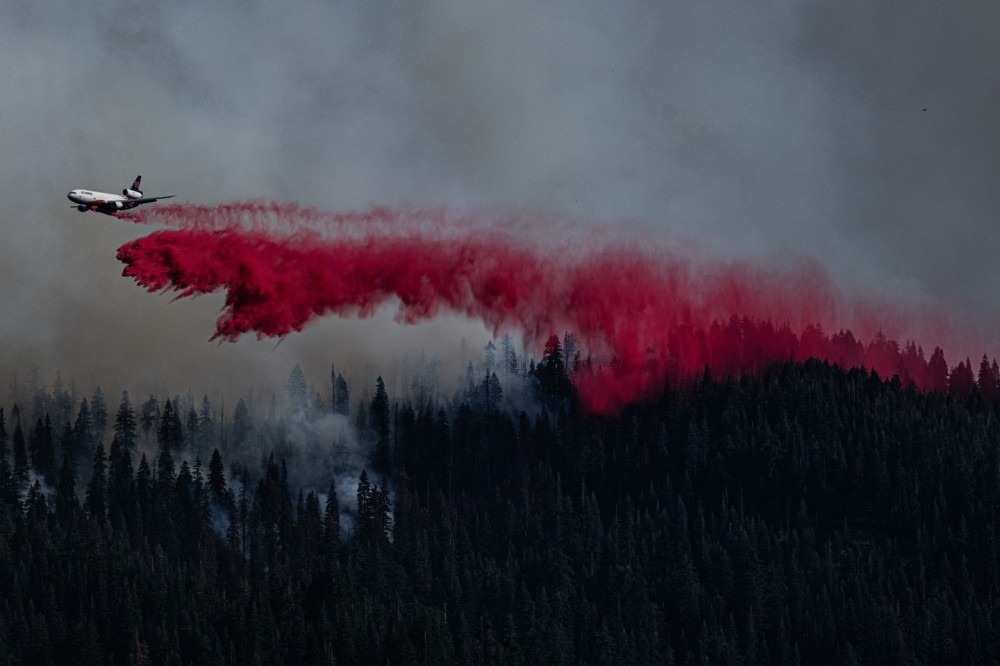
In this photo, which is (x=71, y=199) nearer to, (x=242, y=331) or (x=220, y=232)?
(x=220, y=232)

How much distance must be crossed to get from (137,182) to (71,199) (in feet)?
19.1

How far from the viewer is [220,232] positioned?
573ft

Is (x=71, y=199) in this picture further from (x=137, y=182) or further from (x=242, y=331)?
(x=242, y=331)

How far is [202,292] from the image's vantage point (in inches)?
6550

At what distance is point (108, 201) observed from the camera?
170875mm

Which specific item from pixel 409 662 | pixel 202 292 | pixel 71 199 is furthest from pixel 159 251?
pixel 409 662

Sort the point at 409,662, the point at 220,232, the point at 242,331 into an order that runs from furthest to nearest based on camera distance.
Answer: the point at 409,662 → the point at 220,232 → the point at 242,331

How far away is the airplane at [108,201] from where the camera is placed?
16975cm

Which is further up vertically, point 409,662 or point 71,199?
Result: point 71,199

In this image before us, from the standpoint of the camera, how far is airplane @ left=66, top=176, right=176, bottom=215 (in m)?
170

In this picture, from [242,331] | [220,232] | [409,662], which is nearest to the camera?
[242,331]

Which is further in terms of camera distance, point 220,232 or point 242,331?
point 220,232

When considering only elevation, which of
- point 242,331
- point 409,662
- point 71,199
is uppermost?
point 71,199

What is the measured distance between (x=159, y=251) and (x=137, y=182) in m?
16.1
